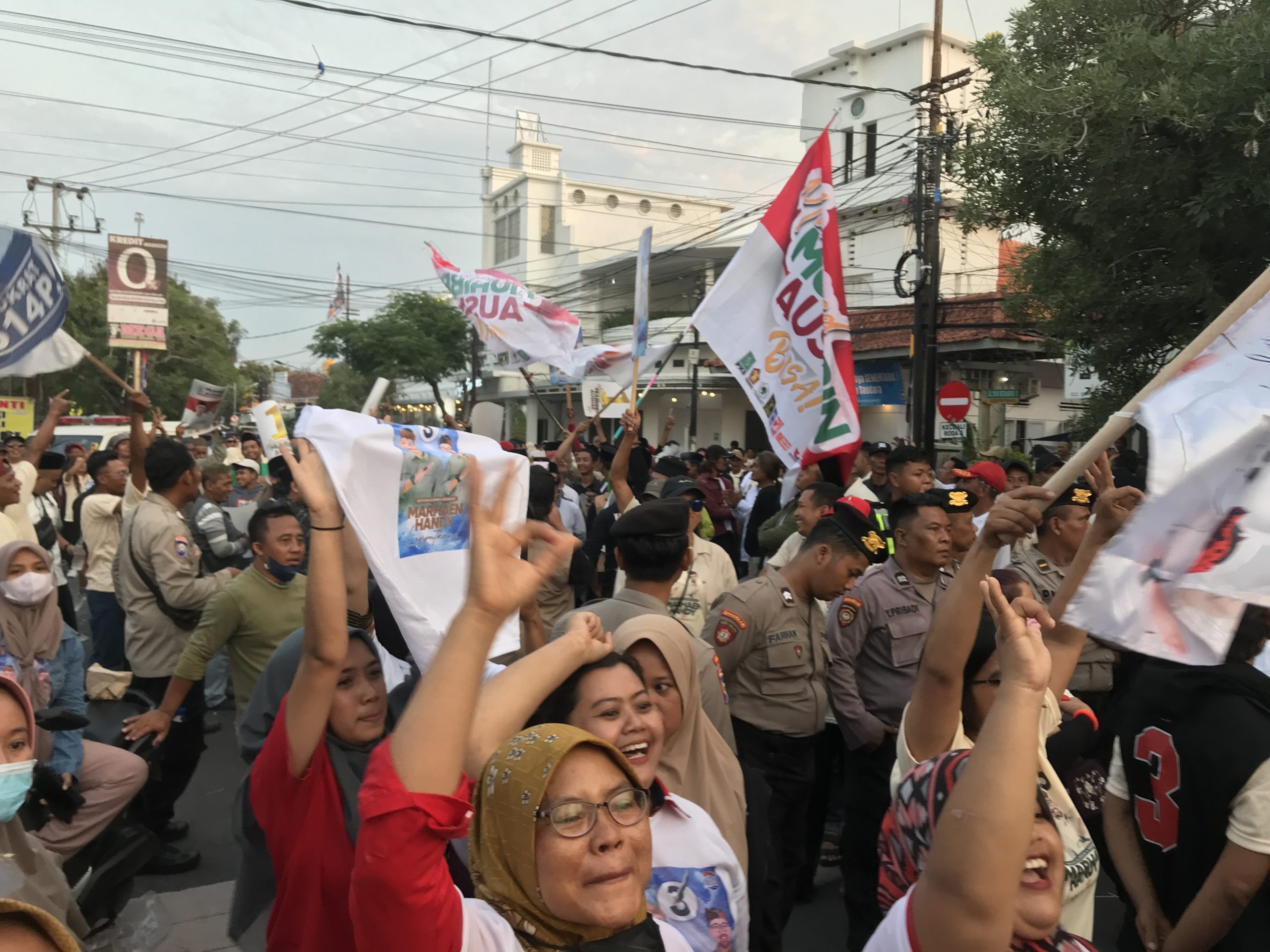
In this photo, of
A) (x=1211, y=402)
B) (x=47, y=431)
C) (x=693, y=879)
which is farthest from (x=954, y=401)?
(x=693, y=879)

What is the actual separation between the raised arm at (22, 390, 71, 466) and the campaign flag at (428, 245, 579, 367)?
3977mm

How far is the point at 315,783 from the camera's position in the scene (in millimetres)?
2127

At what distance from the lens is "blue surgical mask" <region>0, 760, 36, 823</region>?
222cm

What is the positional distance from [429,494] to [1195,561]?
1829mm

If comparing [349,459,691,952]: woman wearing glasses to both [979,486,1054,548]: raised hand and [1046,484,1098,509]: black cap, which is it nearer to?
[979,486,1054,548]: raised hand

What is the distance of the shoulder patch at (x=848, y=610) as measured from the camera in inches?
157

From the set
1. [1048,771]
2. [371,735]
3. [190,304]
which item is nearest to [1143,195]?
[1048,771]

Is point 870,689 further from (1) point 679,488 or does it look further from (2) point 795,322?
(1) point 679,488

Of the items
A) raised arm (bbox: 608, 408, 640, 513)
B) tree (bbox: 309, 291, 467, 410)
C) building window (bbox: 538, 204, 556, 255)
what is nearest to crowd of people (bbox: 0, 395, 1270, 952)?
raised arm (bbox: 608, 408, 640, 513)

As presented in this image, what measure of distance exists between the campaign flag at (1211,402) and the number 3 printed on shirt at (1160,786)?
39.4 inches

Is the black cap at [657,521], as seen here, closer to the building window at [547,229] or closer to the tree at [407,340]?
the tree at [407,340]

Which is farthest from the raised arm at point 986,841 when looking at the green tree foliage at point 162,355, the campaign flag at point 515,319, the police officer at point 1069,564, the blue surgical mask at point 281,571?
the green tree foliage at point 162,355

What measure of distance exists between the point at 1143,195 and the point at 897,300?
2264 cm

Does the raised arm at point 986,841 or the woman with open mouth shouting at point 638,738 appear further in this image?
the woman with open mouth shouting at point 638,738
